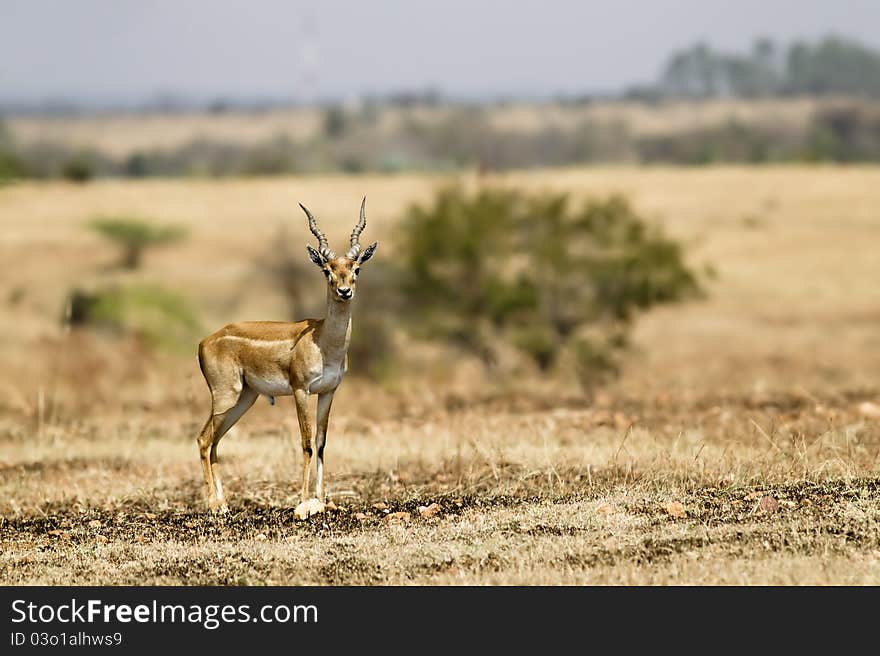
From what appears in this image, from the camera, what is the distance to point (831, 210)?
77188mm

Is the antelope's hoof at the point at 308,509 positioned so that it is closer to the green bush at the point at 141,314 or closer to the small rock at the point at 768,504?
the small rock at the point at 768,504

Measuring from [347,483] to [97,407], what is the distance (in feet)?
28.0

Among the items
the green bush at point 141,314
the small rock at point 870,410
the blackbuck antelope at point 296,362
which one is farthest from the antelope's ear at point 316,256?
the green bush at point 141,314

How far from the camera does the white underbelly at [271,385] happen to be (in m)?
10.5

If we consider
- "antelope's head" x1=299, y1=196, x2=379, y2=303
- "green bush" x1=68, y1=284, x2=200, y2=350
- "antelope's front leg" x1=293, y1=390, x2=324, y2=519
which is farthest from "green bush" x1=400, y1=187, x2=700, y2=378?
"antelope's head" x1=299, y1=196, x2=379, y2=303

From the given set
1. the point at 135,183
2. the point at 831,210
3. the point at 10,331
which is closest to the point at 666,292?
the point at 10,331

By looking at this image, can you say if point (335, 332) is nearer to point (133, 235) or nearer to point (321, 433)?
point (321, 433)

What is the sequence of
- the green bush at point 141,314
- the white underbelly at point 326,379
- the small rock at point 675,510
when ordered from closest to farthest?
the small rock at point 675,510
the white underbelly at point 326,379
the green bush at point 141,314

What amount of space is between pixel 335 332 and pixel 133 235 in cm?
5040

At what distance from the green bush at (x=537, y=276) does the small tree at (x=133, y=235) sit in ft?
93.2

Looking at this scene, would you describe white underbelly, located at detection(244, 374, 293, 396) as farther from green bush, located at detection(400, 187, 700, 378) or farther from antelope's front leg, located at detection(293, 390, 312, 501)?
green bush, located at detection(400, 187, 700, 378)

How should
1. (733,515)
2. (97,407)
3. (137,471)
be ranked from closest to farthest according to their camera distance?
(733,515) < (137,471) < (97,407)

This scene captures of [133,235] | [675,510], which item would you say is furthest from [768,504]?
[133,235]

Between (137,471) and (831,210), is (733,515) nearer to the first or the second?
(137,471)
